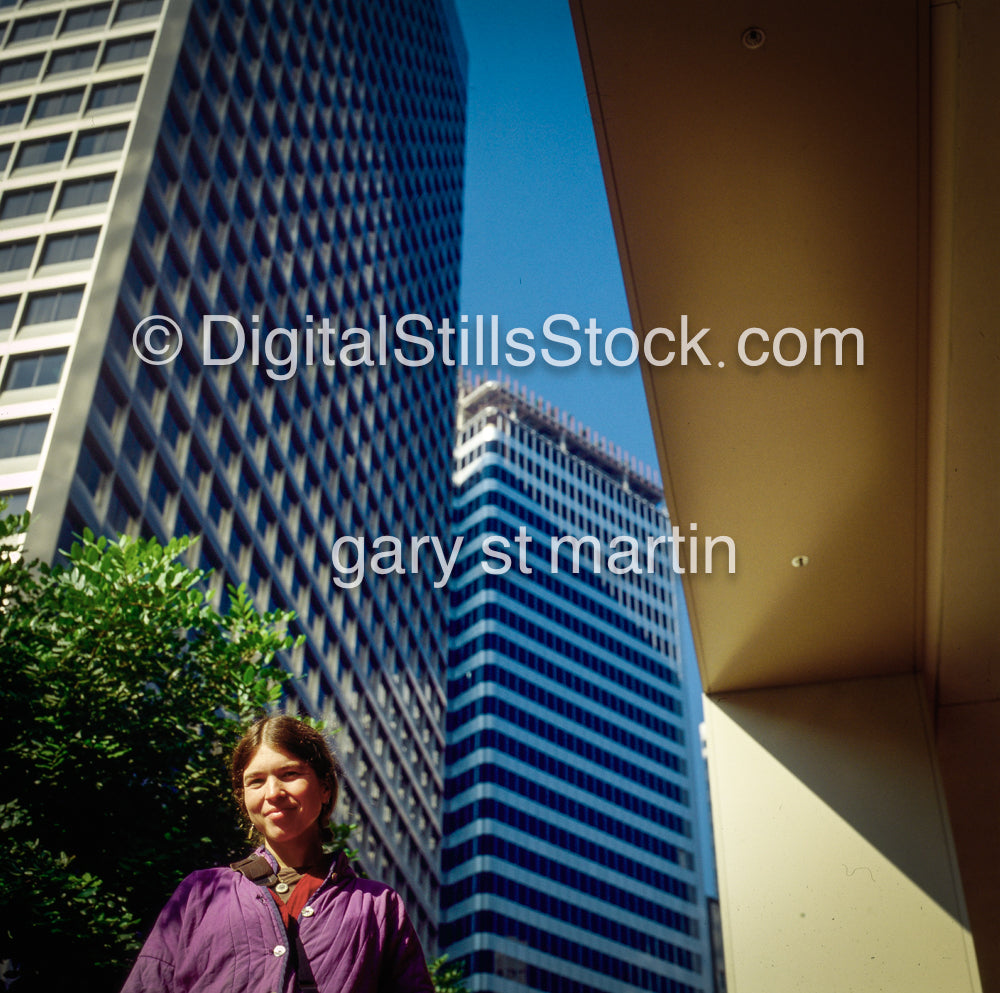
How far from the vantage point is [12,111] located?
4059 centimetres

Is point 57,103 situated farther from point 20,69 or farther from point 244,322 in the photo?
point 244,322

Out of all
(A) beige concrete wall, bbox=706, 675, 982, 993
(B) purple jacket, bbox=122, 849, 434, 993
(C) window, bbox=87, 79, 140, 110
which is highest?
(C) window, bbox=87, 79, 140, 110

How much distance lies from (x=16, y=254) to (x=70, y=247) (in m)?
2.33

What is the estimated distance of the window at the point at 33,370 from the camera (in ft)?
105

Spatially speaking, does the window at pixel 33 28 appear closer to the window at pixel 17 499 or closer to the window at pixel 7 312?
the window at pixel 7 312

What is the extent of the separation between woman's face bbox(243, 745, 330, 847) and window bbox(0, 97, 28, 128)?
145ft

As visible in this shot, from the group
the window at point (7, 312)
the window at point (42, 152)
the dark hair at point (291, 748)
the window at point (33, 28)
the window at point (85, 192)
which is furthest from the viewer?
the window at point (33, 28)

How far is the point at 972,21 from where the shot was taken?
386 centimetres

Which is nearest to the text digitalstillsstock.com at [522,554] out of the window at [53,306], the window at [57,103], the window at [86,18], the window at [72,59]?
the window at [53,306]

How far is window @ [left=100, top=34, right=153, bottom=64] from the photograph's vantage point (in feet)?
133

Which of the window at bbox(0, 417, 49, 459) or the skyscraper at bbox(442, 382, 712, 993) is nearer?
the window at bbox(0, 417, 49, 459)

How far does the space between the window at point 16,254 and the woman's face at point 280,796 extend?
3746cm

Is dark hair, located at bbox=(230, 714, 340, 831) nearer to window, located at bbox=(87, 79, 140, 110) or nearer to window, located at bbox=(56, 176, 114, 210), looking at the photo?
window, located at bbox=(56, 176, 114, 210)

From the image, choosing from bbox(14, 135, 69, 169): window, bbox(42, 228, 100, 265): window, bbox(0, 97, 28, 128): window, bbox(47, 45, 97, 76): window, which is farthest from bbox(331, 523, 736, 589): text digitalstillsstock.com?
bbox(47, 45, 97, 76): window
